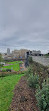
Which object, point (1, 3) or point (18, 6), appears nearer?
point (1, 3)

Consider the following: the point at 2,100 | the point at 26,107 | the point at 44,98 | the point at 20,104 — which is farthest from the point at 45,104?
the point at 2,100

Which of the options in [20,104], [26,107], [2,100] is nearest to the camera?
[26,107]

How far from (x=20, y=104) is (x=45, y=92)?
204 centimetres

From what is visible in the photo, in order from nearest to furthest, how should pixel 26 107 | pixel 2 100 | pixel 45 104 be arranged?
1. pixel 45 104
2. pixel 26 107
3. pixel 2 100

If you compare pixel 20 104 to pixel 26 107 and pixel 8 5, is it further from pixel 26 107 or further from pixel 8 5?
pixel 8 5

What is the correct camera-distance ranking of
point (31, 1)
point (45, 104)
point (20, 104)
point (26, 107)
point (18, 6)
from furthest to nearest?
point (18, 6), point (31, 1), point (20, 104), point (26, 107), point (45, 104)

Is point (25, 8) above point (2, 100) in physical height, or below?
above

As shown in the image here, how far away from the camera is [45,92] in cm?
233

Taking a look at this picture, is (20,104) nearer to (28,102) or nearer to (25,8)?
(28,102)

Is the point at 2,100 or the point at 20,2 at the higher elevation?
the point at 20,2

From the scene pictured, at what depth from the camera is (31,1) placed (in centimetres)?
594

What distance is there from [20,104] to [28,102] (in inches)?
18.6

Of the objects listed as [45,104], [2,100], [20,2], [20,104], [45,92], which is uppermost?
[20,2]

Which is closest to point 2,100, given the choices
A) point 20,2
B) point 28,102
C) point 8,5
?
point 28,102
